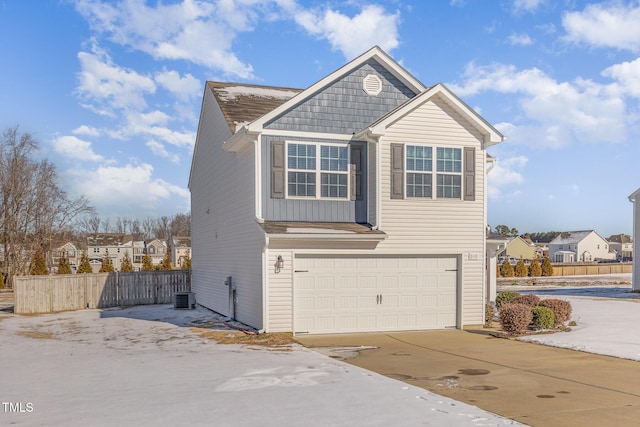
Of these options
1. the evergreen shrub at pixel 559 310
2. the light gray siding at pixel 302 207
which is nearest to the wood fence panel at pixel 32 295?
the light gray siding at pixel 302 207

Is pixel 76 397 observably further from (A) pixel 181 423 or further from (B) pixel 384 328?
(B) pixel 384 328

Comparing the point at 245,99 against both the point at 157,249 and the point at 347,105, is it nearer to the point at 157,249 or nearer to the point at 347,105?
the point at 347,105

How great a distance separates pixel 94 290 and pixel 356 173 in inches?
550

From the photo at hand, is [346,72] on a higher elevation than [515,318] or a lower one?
higher

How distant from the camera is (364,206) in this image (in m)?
15.7

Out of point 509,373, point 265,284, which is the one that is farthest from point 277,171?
point 509,373

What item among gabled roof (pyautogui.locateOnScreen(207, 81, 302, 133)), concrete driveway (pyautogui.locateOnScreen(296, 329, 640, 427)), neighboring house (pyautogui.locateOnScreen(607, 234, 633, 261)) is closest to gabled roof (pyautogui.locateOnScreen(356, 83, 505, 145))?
gabled roof (pyautogui.locateOnScreen(207, 81, 302, 133))

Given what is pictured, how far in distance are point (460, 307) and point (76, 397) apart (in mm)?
11022

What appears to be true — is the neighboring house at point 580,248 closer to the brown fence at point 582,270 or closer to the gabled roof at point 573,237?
the gabled roof at point 573,237

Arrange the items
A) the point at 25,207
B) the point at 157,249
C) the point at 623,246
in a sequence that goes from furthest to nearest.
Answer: the point at 623,246
the point at 157,249
the point at 25,207

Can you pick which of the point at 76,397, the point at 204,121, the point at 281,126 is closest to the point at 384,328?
the point at 281,126

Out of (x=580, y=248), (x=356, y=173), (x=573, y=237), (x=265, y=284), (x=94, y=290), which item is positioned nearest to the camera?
(x=265, y=284)

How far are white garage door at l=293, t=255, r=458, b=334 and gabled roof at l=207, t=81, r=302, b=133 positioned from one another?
5.47m

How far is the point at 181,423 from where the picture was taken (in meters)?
6.55
